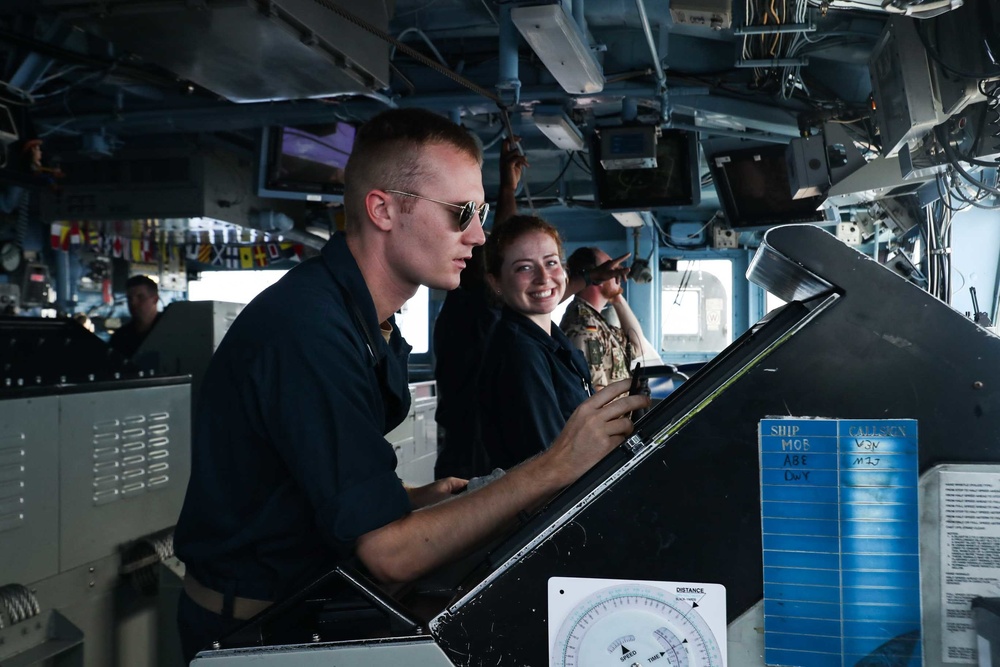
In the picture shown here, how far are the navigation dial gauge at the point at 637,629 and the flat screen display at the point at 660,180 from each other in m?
4.25

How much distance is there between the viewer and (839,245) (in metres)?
0.88

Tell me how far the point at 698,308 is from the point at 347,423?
29.4 ft

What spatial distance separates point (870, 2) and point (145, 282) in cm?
443

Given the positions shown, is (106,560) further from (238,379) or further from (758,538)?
(758,538)

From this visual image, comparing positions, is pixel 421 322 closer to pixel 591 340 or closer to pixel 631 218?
pixel 631 218

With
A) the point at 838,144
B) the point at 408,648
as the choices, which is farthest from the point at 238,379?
the point at 838,144

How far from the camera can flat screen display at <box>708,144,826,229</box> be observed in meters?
5.27

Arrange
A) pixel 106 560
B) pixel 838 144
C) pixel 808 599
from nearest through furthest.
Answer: pixel 808 599, pixel 106 560, pixel 838 144

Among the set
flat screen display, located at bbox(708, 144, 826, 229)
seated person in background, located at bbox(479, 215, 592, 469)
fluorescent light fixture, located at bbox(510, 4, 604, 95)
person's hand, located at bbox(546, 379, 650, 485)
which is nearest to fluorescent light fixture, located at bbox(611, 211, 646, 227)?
flat screen display, located at bbox(708, 144, 826, 229)

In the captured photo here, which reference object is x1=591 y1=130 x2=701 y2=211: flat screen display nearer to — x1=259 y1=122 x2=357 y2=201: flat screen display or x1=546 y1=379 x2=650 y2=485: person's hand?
x1=259 y1=122 x2=357 y2=201: flat screen display

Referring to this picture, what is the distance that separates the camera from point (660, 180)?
509 centimetres

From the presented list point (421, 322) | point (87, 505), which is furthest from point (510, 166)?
point (421, 322)

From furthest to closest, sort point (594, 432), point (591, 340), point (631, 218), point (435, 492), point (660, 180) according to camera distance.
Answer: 1. point (631, 218)
2. point (660, 180)
3. point (591, 340)
4. point (435, 492)
5. point (594, 432)

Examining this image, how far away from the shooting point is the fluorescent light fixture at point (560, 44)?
2.58 metres
